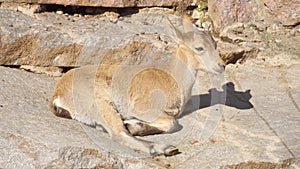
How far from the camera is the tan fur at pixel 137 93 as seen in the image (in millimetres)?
5137

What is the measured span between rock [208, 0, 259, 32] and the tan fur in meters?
1.40

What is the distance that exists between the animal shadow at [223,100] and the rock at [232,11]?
1.04 metres

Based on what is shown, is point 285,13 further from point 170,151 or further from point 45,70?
point 170,151

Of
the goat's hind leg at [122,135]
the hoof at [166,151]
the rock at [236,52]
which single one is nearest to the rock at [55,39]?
the rock at [236,52]

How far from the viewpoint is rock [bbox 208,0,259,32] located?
279 inches

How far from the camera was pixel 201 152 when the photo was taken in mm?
4766

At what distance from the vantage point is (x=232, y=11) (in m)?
7.09

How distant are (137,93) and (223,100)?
96 centimetres

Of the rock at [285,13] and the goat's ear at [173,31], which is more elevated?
the goat's ear at [173,31]

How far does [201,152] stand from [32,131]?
1209mm

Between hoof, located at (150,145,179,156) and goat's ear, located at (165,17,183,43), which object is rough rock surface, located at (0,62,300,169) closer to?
hoof, located at (150,145,179,156)

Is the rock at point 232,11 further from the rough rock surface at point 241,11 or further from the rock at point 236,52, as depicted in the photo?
the rock at point 236,52

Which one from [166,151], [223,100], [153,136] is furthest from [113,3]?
[166,151]

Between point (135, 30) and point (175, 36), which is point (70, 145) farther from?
point (135, 30)
